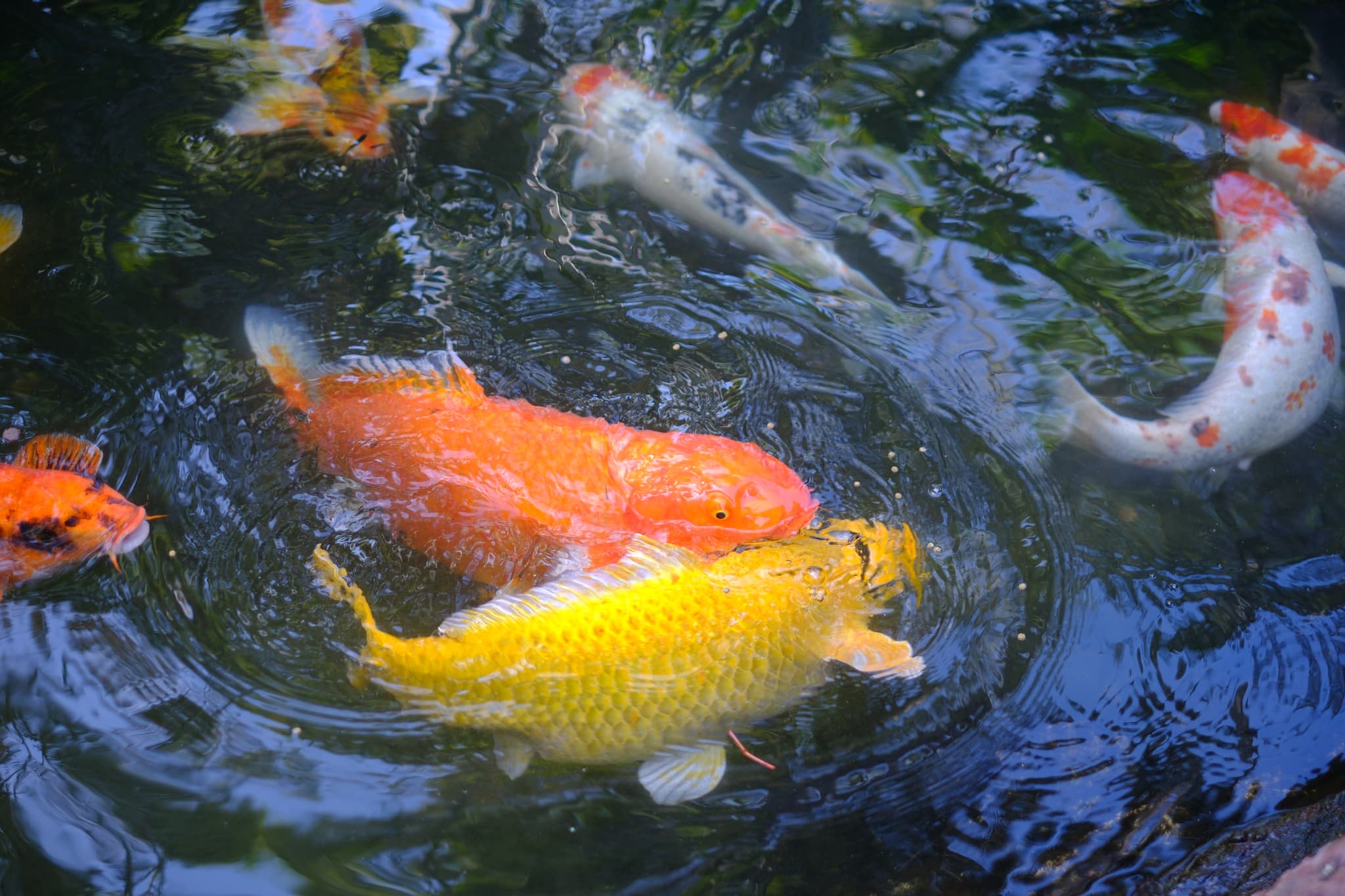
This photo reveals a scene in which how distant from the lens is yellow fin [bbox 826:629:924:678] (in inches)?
99.9

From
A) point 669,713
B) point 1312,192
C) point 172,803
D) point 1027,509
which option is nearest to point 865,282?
point 1027,509

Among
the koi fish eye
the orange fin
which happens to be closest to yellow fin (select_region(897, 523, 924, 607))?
the koi fish eye

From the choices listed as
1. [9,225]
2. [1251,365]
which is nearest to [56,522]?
[9,225]

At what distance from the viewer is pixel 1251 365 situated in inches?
147

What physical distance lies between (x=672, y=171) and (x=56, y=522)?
2869 millimetres

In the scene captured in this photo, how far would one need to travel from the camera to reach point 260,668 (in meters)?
2.74

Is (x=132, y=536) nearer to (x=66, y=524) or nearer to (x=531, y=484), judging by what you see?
(x=66, y=524)

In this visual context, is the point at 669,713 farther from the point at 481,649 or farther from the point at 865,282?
the point at 865,282

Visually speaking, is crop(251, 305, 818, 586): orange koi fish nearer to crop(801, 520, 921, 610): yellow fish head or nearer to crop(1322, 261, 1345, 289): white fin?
crop(801, 520, 921, 610): yellow fish head

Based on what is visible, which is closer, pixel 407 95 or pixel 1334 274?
pixel 1334 274

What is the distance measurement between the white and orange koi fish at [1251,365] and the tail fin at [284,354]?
2843 mm

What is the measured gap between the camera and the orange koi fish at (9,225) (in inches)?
140

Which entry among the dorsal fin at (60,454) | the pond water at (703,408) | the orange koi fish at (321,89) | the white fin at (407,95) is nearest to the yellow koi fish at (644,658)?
the pond water at (703,408)

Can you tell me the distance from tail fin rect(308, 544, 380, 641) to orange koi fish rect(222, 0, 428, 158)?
6.93 ft
